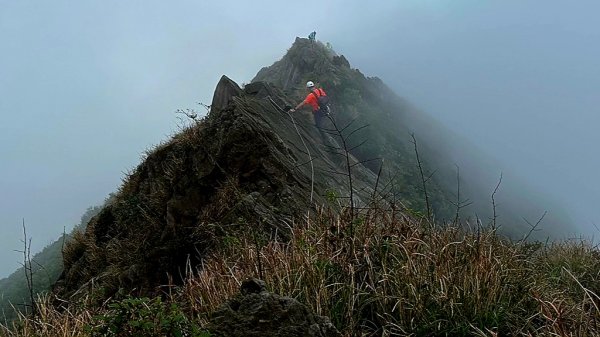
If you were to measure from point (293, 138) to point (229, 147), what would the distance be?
2.78 meters

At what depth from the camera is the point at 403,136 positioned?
24.8 metres

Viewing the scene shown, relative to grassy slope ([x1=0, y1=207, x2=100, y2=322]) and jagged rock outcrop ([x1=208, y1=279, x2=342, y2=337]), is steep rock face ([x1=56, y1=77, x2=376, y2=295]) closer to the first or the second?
grassy slope ([x1=0, y1=207, x2=100, y2=322])

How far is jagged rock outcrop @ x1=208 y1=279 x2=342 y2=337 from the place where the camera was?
3238 millimetres

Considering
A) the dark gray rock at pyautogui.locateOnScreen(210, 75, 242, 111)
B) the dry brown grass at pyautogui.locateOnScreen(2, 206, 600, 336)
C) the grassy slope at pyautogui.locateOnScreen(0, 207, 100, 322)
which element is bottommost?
the dry brown grass at pyautogui.locateOnScreen(2, 206, 600, 336)

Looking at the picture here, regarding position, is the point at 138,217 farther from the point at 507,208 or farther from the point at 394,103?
the point at 394,103

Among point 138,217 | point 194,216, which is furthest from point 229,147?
A: point 138,217

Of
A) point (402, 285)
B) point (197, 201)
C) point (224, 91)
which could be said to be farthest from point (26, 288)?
point (402, 285)

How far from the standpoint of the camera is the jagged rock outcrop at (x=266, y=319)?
3238mm

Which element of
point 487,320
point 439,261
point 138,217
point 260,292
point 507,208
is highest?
point 138,217

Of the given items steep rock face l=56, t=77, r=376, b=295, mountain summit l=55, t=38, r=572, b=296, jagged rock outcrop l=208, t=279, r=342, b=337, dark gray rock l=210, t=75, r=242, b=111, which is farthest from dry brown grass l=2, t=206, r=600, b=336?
dark gray rock l=210, t=75, r=242, b=111

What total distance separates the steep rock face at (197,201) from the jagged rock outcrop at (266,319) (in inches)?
106

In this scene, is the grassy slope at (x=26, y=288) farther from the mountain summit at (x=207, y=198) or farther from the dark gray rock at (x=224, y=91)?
the dark gray rock at (x=224, y=91)

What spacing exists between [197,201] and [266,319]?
4.77 metres

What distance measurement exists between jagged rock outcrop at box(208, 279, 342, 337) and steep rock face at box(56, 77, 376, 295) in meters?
2.68
